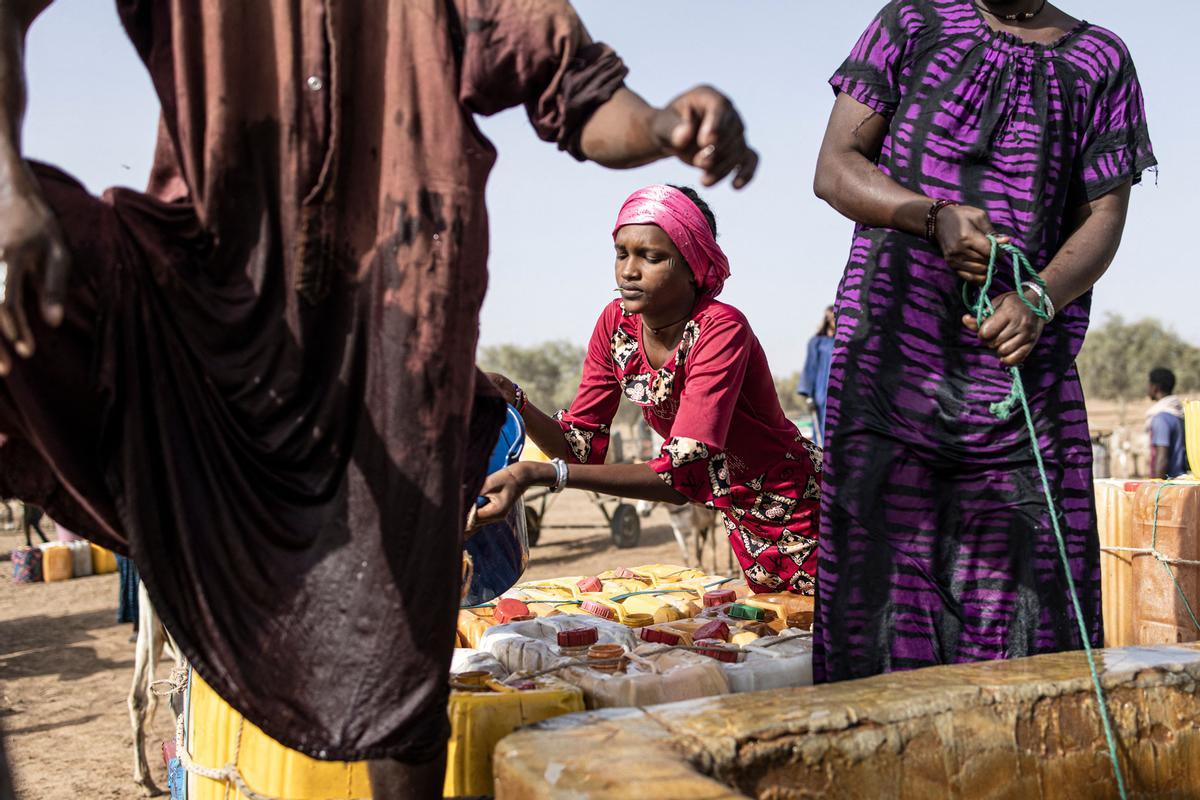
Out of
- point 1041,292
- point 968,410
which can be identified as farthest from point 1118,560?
point 1041,292

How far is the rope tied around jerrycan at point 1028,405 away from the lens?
230 cm

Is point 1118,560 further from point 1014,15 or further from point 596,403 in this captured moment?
point 1014,15

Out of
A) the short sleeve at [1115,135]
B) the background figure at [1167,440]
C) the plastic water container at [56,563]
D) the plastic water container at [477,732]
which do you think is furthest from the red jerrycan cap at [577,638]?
the plastic water container at [56,563]

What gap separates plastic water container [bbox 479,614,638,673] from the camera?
304 centimetres

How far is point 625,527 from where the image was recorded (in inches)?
546

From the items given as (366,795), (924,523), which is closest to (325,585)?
(366,795)

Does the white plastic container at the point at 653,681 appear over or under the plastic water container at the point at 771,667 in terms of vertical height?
over

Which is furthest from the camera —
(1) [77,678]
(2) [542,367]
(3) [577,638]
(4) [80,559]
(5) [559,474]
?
(2) [542,367]

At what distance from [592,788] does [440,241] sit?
0.92 meters

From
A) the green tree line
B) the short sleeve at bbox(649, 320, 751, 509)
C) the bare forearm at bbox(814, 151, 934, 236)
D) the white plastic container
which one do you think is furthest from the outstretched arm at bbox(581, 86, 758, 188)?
the green tree line

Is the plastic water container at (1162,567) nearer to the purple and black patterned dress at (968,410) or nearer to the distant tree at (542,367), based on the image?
the purple and black patterned dress at (968,410)

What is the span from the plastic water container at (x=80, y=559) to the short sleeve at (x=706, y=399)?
1148cm

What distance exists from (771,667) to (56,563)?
40.1ft

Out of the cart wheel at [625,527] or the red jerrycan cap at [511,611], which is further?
the cart wheel at [625,527]
